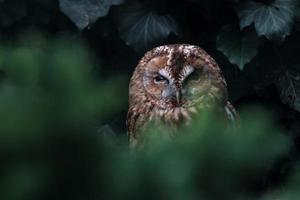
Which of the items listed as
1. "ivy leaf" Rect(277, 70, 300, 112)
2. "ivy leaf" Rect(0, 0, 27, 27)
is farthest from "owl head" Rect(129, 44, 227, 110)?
"ivy leaf" Rect(0, 0, 27, 27)

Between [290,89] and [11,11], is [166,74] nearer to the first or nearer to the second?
[290,89]

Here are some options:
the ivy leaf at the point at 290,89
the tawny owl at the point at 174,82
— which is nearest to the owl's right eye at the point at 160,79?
the tawny owl at the point at 174,82

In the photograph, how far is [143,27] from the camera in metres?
4.52

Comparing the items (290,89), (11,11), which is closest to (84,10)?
(11,11)

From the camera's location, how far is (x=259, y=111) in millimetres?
1133

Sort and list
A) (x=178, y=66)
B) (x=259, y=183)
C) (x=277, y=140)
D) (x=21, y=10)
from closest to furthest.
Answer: (x=277, y=140)
(x=259, y=183)
(x=178, y=66)
(x=21, y=10)

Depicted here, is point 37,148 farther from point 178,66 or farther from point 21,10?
point 21,10

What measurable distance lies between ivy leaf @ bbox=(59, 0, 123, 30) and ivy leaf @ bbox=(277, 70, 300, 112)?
1.03 metres

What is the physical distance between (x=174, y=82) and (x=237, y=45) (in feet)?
1.98

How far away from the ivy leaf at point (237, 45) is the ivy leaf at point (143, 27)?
27 cm

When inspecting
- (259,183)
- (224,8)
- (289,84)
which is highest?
(259,183)

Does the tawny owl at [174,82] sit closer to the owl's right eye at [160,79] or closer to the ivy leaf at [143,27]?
the owl's right eye at [160,79]

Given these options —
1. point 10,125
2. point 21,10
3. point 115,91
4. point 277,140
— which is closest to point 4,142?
point 10,125

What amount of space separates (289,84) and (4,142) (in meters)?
3.79
